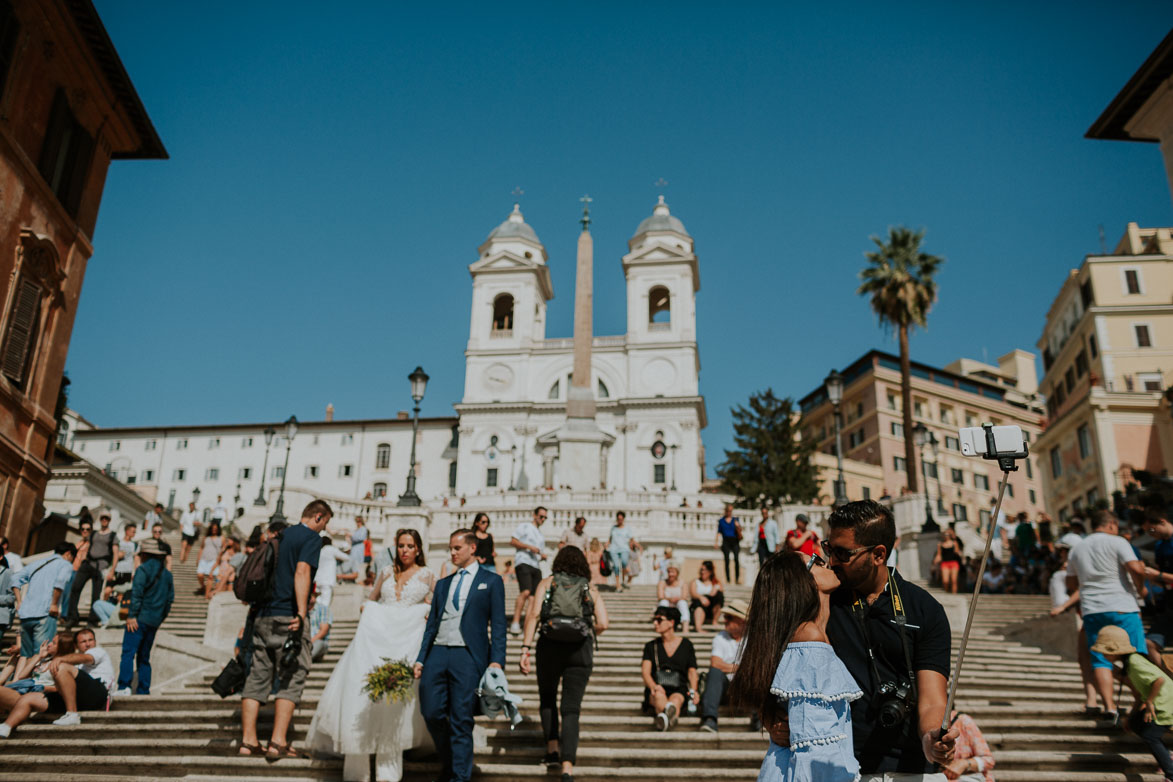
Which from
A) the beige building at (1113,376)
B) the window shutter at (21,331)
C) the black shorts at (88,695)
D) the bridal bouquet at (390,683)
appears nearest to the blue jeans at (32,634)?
the black shorts at (88,695)

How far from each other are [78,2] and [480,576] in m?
17.6

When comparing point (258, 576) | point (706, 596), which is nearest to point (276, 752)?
point (258, 576)

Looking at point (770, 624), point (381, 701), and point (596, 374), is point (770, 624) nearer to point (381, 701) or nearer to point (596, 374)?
point (381, 701)

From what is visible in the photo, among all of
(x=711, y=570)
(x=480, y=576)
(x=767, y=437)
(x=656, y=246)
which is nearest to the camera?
(x=480, y=576)

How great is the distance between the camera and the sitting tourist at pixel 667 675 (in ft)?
26.9

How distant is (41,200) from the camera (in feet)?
58.7

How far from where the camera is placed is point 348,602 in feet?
45.4

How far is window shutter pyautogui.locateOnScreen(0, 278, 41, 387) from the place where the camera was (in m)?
17.1

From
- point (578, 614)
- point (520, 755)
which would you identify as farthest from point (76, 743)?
point (578, 614)

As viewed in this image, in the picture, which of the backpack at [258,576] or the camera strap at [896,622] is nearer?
the camera strap at [896,622]

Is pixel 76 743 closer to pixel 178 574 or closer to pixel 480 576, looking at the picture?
pixel 480 576

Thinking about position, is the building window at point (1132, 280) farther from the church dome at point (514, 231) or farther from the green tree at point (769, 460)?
the church dome at point (514, 231)

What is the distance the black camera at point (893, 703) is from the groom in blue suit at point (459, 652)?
11.7ft

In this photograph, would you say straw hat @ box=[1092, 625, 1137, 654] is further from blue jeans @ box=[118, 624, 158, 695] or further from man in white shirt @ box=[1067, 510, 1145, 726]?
blue jeans @ box=[118, 624, 158, 695]
